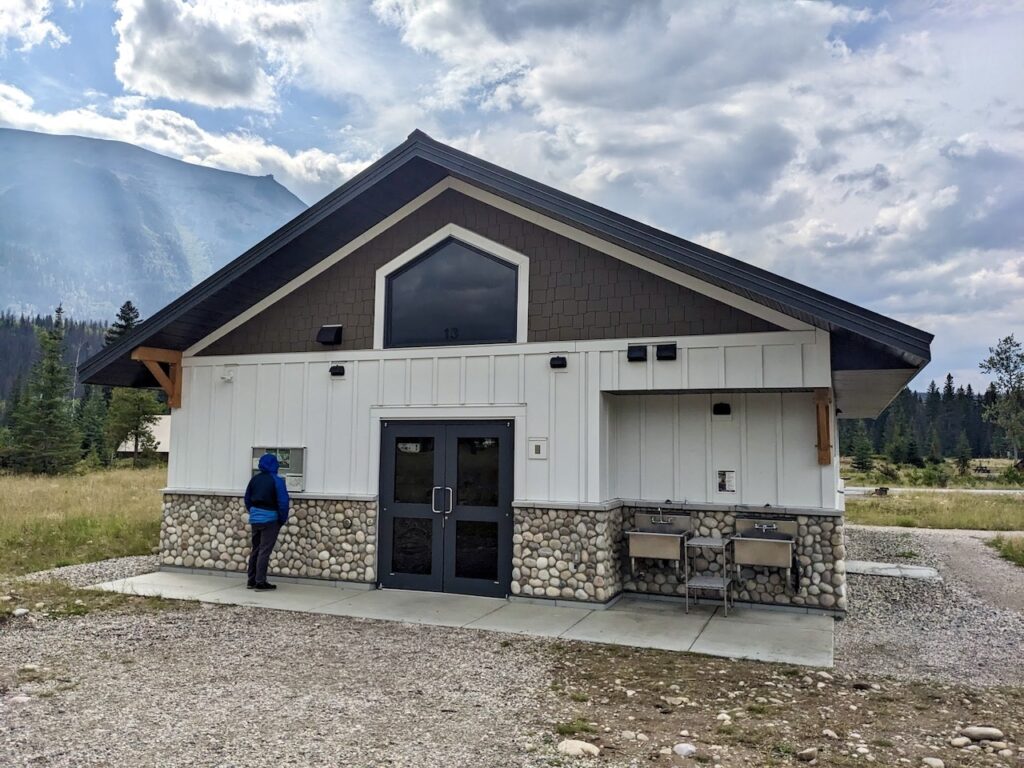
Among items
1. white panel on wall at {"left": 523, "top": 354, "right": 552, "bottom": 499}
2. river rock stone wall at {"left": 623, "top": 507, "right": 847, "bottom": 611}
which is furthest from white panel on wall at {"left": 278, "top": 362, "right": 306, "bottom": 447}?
river rock stone wall at {"left": 623, "top": 507, "right": 847, "bottom": 611}

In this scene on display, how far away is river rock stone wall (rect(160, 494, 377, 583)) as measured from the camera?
8570 millimetres

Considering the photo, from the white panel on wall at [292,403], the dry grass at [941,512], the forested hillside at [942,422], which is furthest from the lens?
the forested hillside at [942,422]

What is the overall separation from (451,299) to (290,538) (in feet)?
11.8

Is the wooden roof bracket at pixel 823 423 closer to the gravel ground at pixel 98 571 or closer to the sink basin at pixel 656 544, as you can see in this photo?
the sink basin at pixel 656 544

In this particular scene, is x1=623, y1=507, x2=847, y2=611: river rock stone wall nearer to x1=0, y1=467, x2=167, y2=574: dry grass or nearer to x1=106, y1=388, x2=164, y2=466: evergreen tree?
x1=0, y1=467, x2=167, y2=574: dry grass

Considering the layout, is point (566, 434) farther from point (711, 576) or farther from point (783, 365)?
point (783, 365)

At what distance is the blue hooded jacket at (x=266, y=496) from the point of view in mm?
8391

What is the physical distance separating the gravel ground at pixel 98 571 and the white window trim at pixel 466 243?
4.51 m

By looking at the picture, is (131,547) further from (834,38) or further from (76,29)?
(76,29)

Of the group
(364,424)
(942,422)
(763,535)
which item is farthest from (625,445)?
(942,422)

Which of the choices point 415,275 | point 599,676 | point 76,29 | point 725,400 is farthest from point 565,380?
point 76,29

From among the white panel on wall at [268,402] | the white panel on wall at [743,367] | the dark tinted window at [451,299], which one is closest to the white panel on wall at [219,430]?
the white panel on wall at [268,402]

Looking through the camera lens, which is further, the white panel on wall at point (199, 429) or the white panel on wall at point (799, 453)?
the white panel on wall at point (199, 429)

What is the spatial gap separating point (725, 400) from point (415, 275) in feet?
12.9
